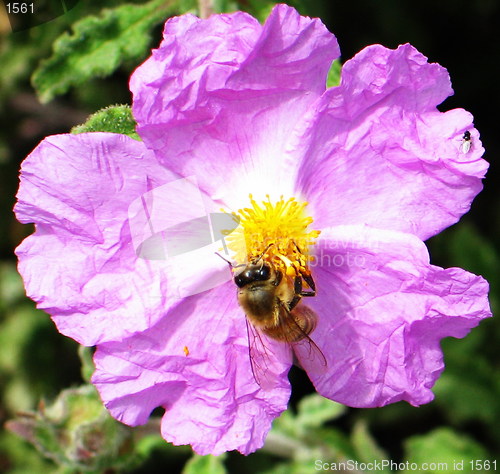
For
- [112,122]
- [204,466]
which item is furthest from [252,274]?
[204,466]

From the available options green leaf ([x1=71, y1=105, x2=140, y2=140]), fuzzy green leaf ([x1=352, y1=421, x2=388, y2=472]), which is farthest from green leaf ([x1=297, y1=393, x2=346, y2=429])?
green leaf ([x1=71, y1=105, x2=140, y2=140])

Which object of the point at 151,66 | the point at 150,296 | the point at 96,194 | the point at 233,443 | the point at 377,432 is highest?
the point at 151,66

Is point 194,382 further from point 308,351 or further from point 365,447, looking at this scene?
point 365,447

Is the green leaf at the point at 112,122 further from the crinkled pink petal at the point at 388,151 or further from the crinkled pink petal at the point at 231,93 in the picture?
the crinkled pink petal at the point at 388,151

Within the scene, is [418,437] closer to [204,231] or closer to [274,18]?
[204,231]

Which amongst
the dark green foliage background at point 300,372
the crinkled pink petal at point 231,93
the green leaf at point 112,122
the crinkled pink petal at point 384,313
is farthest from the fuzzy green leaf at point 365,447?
the green leaf at point 112,122

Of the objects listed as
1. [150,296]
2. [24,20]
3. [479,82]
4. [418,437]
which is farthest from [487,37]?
[150,296]
